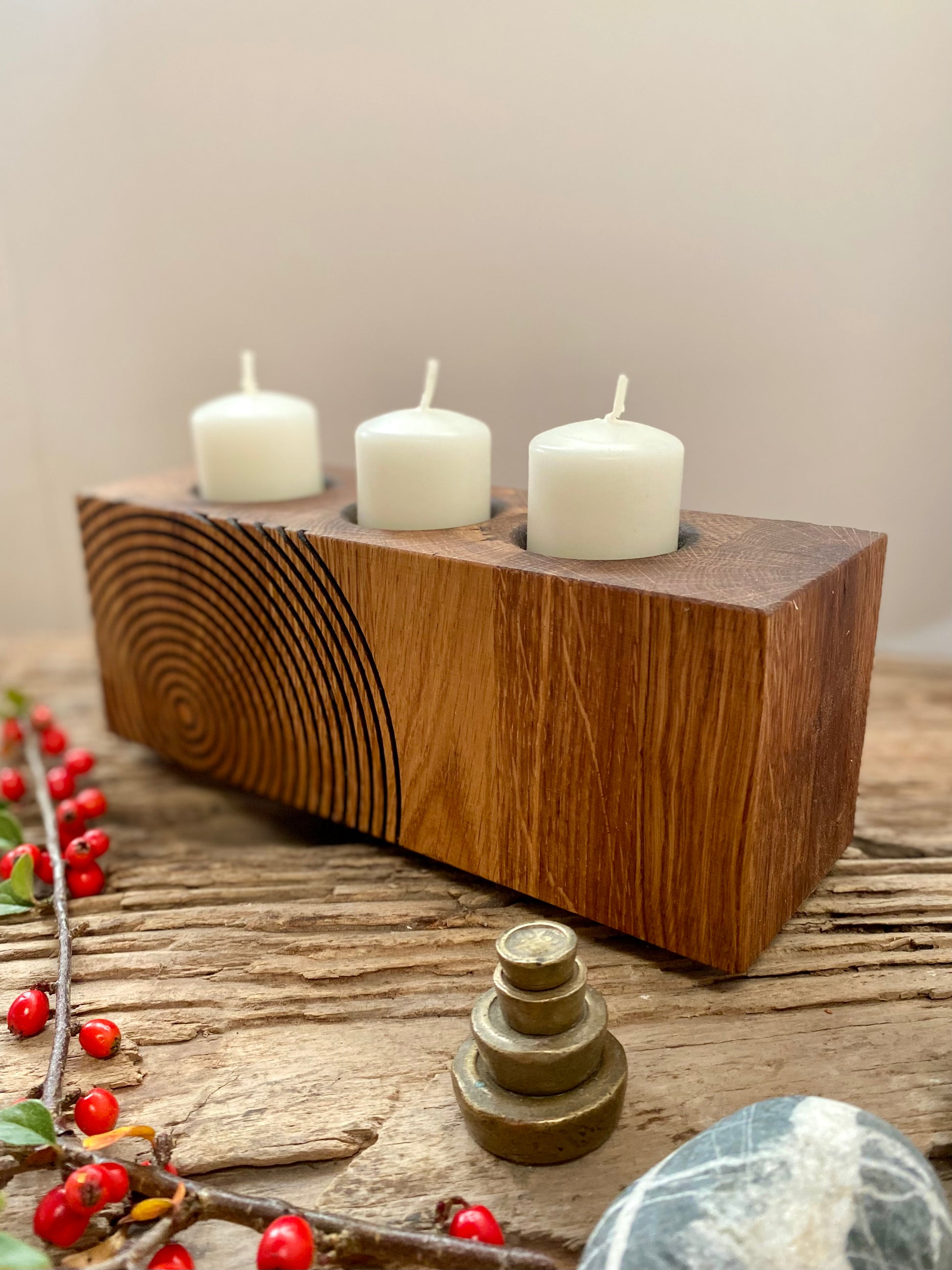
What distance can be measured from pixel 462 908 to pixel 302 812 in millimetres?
237

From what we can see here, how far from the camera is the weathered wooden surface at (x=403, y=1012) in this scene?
54 centimetres

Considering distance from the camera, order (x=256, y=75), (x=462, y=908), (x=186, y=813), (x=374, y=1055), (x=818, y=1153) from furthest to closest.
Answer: (x=256, y=75) → (x=186, y=813) → (x=462, y=908) → (x=374, y=1055) → (x=818, y=1153)

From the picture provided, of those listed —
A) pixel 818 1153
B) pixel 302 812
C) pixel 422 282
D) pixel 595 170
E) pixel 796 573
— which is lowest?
pixel 302 812

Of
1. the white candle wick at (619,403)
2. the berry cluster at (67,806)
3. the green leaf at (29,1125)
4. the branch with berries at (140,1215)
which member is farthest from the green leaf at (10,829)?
the white candle wick at (619,403)

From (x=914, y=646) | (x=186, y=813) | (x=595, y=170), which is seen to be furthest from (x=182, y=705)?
(x=914, y=646)

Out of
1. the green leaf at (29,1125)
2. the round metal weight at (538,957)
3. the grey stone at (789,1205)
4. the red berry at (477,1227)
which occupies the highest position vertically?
the round metal weight at (538,957)

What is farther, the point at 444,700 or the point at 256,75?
the point at 256,75

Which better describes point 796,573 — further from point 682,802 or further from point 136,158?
point 136,158

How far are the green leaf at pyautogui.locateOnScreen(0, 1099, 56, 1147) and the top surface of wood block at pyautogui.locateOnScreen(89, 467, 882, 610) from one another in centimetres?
39

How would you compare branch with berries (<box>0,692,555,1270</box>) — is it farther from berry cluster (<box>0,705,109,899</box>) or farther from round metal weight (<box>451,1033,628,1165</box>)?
berry cluster (<box>0,705,109,899</box>)

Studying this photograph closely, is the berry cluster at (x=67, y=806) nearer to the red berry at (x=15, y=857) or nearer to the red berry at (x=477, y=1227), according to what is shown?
the red berry at (x=15, y=857)

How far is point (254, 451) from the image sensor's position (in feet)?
2.86

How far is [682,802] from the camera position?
24.3 inches

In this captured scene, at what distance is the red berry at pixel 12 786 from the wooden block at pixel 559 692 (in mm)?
198
